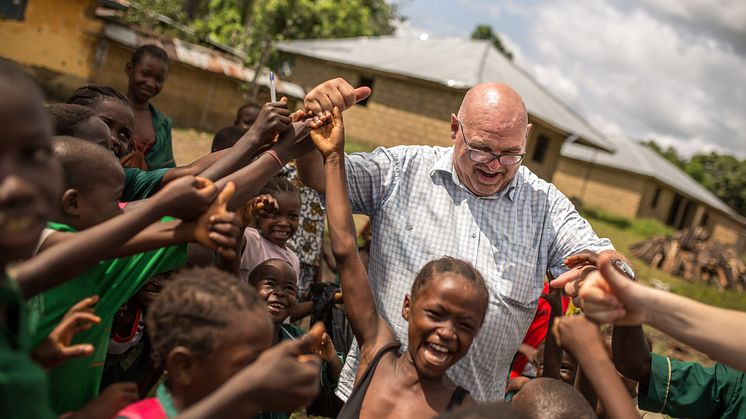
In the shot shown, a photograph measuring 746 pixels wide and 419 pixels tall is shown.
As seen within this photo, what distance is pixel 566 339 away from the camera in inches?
83.5

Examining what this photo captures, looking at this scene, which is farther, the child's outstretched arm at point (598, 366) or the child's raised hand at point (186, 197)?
the child's outstretched arm at point (598, 366)

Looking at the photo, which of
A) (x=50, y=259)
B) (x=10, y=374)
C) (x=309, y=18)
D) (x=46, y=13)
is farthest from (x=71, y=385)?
(x=309, y=18)

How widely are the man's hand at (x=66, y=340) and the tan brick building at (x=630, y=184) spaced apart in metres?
28.3

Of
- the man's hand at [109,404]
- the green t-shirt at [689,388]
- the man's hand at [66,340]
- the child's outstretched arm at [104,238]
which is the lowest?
the man's hand at [109,404]

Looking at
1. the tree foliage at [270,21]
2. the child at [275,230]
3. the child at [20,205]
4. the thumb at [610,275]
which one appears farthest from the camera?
the tree foliage at [270,21]

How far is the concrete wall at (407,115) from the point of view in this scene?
66.8ft

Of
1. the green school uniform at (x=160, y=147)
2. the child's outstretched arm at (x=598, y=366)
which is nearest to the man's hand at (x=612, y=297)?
the child's outstretched arm at (x=598, y=366)

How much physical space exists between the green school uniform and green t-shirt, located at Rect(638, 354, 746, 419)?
328cm

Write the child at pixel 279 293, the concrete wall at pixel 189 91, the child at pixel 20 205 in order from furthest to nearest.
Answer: the concrete wall at pixel 189 91 → the child at pixel 279 293 → the child at pixel 20 205

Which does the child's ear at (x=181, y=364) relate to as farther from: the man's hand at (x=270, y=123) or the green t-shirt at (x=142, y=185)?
the green t-shirt at (x=142, y=185)

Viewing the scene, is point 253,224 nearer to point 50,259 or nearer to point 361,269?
point 361,269

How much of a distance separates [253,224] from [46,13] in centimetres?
1324

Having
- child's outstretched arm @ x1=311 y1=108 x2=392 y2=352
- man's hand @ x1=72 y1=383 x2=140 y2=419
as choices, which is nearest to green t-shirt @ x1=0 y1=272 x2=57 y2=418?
man's hand @ x1=72 y1=383 x2=140 y2=419

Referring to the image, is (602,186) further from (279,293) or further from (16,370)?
(16,370)
